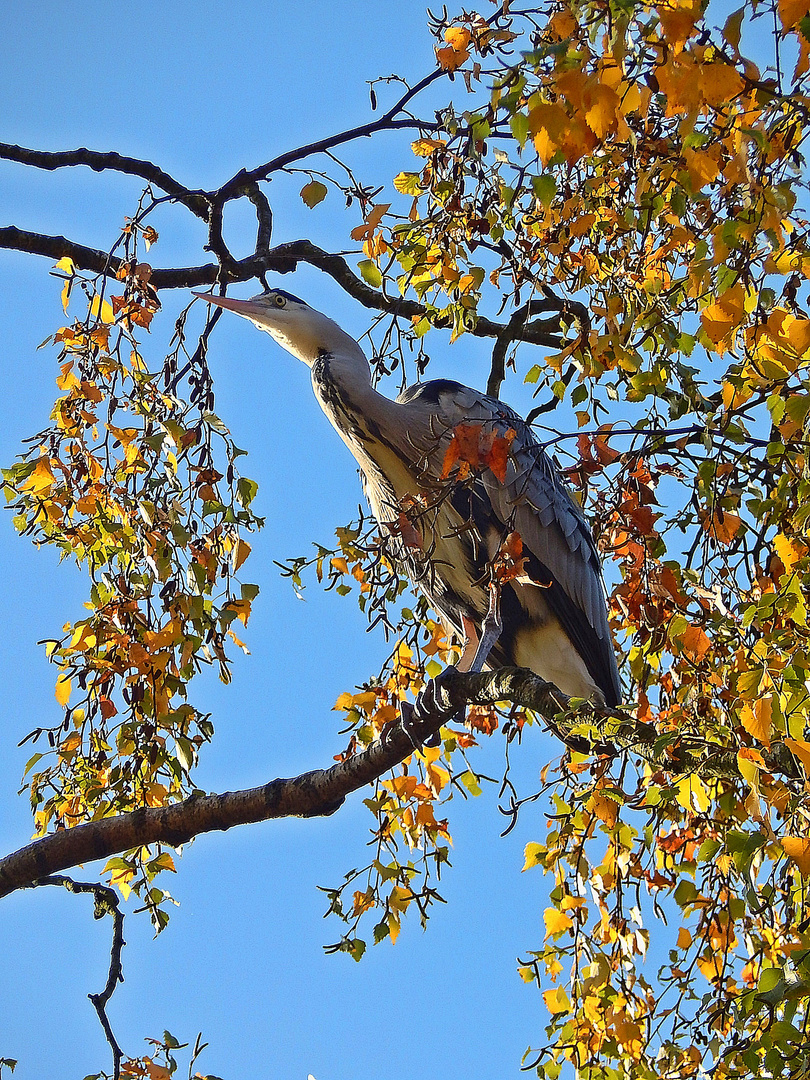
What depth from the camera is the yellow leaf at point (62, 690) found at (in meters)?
1.98

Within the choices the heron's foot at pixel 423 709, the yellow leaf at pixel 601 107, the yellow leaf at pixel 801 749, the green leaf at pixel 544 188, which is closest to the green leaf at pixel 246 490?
the heron's foot at pixel 423 709

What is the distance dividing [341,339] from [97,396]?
49.4 inches

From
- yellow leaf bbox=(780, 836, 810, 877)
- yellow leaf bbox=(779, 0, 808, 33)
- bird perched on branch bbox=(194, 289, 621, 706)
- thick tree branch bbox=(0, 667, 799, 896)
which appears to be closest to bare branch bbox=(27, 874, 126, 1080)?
thick tree branch bbox=(0, 667, 799, 896)

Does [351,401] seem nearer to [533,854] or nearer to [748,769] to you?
[533,854]

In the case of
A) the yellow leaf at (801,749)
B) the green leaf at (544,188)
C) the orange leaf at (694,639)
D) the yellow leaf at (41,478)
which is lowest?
the yellow leaf at (801,749)

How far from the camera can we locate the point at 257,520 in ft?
6.57

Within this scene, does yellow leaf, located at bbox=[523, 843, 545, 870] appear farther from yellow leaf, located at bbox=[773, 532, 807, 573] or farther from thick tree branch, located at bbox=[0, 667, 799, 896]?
yellow leaf, located at bbox=[773, 532, 807, 573]

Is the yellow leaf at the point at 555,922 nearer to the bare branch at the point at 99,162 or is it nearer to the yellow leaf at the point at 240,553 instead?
the yellow leaf at the point at 240,553

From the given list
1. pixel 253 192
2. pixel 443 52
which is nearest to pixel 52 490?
pixel 443 52

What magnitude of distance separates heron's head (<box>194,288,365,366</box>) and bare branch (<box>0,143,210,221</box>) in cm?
51

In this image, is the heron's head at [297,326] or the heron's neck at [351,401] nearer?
the heron's neck at [351,401]

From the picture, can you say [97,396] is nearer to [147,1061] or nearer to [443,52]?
[443,52]

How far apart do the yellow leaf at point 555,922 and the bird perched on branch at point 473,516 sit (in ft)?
2.69

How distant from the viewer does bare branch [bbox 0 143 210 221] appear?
2555mm
